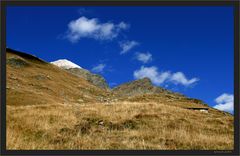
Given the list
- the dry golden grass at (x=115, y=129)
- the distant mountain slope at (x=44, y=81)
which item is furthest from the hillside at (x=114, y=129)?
the distant mountain slope at (x=44, y=81)

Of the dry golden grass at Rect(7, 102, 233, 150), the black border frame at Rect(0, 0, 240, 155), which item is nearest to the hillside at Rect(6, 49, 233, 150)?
the dry golden grass at Rect(7, 102, 233, 150)

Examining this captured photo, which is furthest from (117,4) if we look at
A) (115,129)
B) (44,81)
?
(44,81)

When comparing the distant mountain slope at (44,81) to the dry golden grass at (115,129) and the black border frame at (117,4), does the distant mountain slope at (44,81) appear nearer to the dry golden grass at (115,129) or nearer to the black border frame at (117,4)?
the dry golden grass at (115,129)

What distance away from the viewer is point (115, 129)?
36.4ft

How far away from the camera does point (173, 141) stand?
903cm

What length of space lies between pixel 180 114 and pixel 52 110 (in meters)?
4.61

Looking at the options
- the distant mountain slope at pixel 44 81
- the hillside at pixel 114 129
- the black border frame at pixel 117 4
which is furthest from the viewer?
the distant mountain slope at pixel 44 81

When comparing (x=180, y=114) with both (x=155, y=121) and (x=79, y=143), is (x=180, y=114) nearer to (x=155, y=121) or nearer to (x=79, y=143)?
(x=155, y=121)

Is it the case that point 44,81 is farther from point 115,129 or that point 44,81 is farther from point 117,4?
point 117,4

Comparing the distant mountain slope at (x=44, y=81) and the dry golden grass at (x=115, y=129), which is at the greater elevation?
the distant mountain slope at (x=44, y=81)

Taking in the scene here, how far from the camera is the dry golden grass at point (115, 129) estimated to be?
28.1 ft

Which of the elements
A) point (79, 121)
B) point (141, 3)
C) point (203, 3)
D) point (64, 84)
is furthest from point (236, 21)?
point (64, 84)

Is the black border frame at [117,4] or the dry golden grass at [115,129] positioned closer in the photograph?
the black border frame at [117,4]

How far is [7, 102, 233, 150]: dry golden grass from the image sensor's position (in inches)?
337
